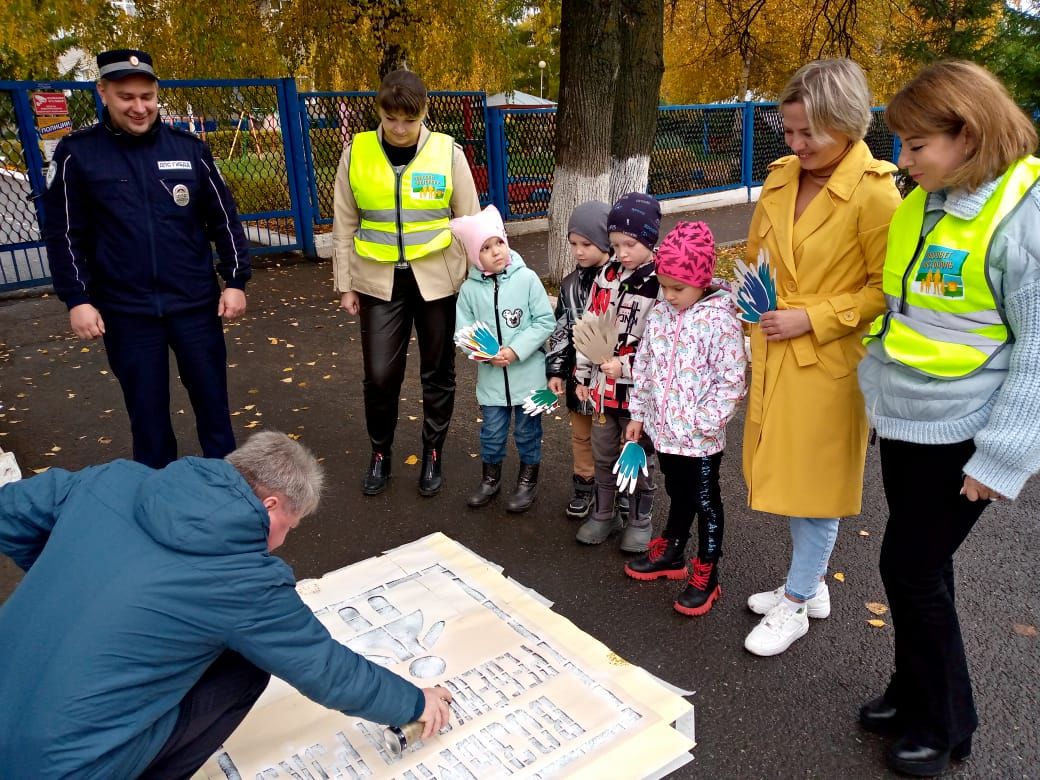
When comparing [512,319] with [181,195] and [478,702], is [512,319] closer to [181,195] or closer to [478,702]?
[181,195]

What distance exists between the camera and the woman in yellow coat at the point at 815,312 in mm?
2338

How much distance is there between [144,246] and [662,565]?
249cm

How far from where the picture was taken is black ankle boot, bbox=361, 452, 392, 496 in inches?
161

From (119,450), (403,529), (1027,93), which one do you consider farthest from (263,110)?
(1027,93)

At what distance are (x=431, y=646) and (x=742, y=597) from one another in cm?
124

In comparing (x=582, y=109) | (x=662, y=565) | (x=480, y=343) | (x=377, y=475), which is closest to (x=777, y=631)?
(x=662, y=565)

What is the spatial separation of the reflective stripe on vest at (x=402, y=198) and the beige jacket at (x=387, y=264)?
2.1 inches

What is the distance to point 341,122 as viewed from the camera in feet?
31.6

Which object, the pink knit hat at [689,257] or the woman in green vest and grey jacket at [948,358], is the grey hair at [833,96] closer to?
the woman in green vest and grey jacket at [948,358]

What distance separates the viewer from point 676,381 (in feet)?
9.34

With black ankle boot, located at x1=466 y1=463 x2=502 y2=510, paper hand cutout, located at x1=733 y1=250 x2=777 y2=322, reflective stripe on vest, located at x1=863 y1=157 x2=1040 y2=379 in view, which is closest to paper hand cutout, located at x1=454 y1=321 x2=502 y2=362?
black ankle boot, located at x1=466 y1=463 x2=502 y2=510

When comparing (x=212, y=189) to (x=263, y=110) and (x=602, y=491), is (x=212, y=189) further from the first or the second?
(x=263, y=110)

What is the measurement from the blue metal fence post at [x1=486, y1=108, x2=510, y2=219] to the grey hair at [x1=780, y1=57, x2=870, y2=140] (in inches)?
340

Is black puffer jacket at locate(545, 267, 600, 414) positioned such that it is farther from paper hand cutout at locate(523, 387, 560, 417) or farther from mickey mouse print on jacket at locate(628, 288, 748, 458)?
mickey mouse print on jacket at locate(628, 288, 748, 458)
